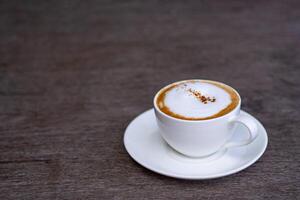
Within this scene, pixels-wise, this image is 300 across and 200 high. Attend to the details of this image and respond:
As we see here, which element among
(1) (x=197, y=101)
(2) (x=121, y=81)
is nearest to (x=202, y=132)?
(1) (x=197, y=101)

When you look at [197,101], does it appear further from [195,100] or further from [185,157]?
[185,157]

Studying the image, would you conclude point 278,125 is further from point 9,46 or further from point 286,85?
point 9,46

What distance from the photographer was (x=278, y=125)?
2.50ft

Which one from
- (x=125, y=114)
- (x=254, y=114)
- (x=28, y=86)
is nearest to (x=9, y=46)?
(x=28, y=86)

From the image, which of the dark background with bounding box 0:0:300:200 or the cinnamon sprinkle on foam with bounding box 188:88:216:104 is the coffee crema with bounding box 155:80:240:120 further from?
the dark background with bounding box 0:0:300:200

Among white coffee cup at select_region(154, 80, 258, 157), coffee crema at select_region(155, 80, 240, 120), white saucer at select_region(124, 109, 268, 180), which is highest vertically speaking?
coffee crema at select_region(155, 80, 240, 120)

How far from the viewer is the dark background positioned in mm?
604

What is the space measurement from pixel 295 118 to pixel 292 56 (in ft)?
1.28

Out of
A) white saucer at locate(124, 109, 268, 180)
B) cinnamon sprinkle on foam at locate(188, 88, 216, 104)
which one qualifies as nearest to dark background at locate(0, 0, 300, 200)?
white saucer at locate(124, 109, 268, 180)

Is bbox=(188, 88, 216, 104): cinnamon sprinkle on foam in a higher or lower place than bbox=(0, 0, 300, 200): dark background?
higher

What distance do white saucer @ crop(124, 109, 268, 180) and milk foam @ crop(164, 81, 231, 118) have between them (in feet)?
0.29

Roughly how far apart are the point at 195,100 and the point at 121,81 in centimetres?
43

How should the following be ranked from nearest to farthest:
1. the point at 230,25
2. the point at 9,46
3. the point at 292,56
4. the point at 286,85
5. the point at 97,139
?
the point at 97,139
the point at 286,85
the point at 292,56
the point at 9,46
the point at 230,25

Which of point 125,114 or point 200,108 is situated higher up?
point 200,108
